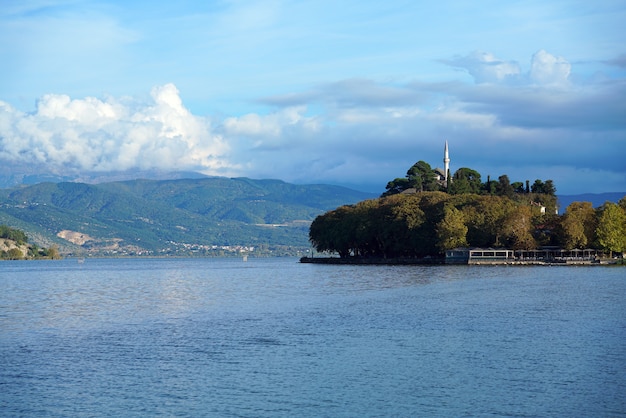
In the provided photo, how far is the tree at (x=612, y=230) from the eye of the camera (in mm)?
163750

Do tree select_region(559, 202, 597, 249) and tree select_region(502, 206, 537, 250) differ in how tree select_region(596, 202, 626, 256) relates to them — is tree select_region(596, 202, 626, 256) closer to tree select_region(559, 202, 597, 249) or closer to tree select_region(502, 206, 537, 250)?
tree select_region(559, 202, 597, 249)

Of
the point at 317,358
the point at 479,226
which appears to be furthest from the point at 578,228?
the point at 317,358

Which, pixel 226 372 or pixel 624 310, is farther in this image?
pixel 624 310

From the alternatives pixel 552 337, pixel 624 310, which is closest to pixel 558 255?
pixel 624 310

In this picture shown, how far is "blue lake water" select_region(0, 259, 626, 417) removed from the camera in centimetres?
3225

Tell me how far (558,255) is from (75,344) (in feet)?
479

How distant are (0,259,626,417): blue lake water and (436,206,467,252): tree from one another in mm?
86576

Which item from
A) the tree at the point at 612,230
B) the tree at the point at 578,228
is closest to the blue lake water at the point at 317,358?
the tree at the point at 578,228

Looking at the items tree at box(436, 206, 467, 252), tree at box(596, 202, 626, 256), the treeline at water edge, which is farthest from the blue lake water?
tree at box(596, 202, 626, 256)

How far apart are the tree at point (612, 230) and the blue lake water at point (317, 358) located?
9346cm

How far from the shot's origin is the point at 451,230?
164m

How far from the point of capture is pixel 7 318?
208ft

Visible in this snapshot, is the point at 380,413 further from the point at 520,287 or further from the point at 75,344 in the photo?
the point at 520,287

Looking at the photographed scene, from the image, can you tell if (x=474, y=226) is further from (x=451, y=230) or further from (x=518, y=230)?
(x=451, y=230)
